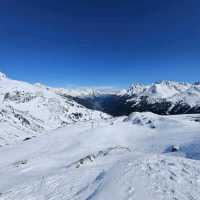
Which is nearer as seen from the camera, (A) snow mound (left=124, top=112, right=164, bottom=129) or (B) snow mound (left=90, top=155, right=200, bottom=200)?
(B) snow mound (left=90, top=155, right=200, bottom=200)

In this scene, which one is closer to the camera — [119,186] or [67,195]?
[119,186]

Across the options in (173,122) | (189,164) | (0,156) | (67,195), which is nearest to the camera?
(67,195)

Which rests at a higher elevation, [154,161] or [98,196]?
[154,161]

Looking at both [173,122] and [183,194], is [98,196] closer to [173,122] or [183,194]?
[183,194]

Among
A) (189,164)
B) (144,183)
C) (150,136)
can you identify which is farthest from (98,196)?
(150,136)

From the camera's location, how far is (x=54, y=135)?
106938 millimetres

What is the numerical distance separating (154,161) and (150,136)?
65706mm

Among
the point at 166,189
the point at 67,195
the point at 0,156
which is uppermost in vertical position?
the point at 166,189

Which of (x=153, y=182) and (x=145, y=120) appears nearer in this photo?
(x=153, y=182)

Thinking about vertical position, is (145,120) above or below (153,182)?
above

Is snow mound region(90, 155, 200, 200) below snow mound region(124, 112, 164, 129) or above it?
below

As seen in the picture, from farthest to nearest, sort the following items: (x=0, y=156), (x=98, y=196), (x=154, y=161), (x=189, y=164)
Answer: (x=0, y=156)
(x=154, y=161)
(x=189, y=164)
(x=98, y=196)

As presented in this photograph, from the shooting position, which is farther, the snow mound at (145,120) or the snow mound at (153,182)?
the snow mound at (145,120)

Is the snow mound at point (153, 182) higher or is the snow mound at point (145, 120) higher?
the snow mound at point (145, 120)
